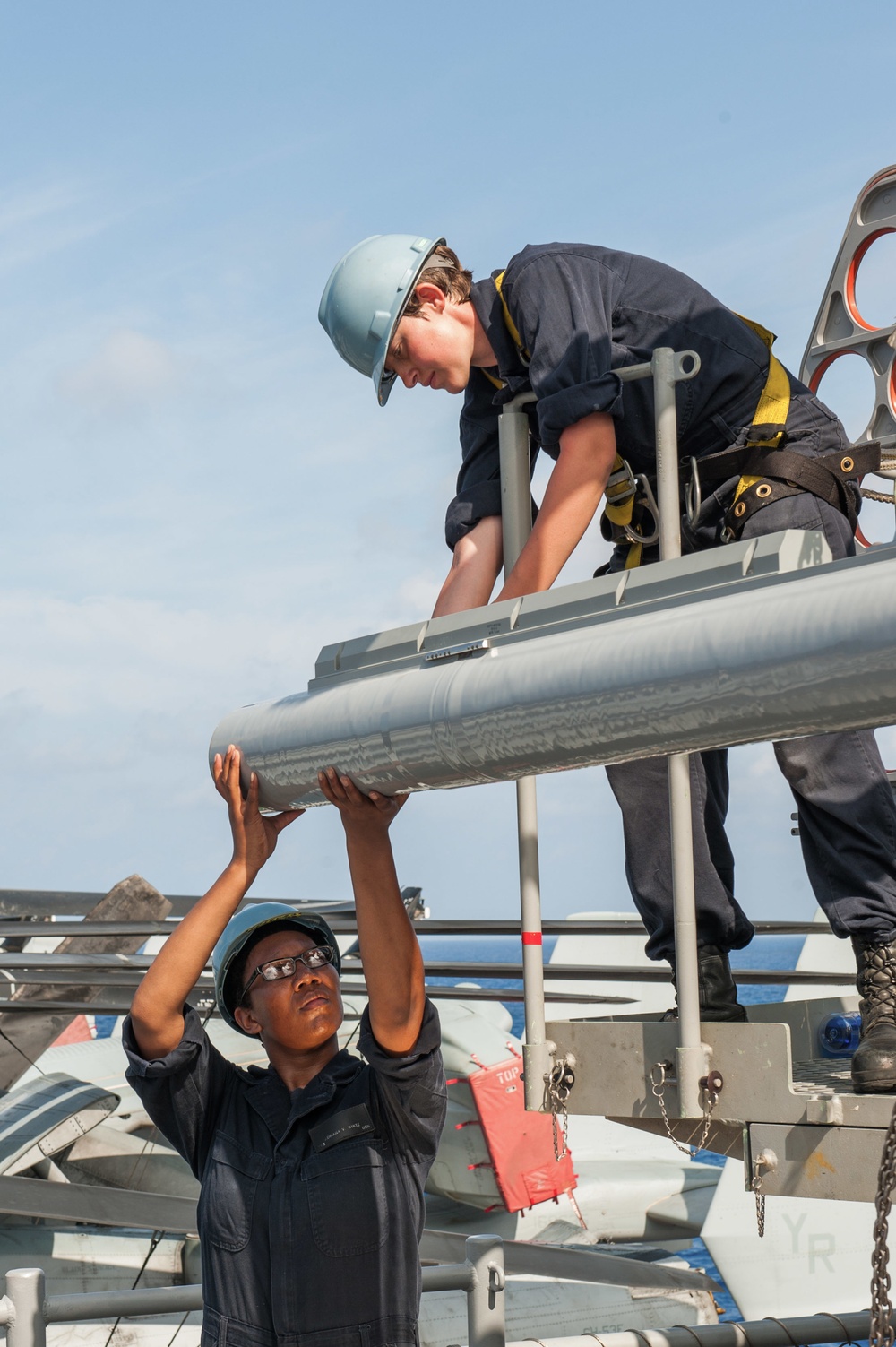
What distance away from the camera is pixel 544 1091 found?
3.05 metres

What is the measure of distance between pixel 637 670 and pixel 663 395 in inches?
44.5

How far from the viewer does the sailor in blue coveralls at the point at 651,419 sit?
9.77 feet

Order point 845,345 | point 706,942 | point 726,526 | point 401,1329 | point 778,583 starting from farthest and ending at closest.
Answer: point 845,345 < point 706,942 < point 726,526 < point 401,1329 < point 778,583

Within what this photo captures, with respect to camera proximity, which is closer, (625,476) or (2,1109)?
(625,476)

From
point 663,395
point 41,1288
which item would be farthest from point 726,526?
point 41,1288

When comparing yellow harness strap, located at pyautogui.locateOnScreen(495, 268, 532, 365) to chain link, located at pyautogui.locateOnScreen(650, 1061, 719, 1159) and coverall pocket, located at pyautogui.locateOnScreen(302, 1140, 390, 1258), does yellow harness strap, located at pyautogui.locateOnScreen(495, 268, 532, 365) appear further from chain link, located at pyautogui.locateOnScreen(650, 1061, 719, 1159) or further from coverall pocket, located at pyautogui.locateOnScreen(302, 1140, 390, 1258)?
coverall pocket, located at pyautogui.locateOnScreen(302, 1140, 390, 1258)

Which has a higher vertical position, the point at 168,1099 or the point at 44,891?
the point at 44,891

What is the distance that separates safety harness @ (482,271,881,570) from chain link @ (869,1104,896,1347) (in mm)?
1418

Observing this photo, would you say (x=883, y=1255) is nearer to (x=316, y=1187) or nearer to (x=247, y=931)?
(x=316, y=1187)

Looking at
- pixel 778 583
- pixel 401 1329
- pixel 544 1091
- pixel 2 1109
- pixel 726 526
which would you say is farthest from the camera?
pixel 2 1109

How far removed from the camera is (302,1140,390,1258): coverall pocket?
286cm

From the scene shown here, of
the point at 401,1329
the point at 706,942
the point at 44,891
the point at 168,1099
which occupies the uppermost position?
the point at 44,891

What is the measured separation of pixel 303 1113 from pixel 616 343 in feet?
5.71

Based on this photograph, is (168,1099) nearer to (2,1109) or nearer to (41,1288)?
(41,1288)
